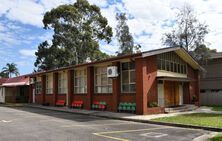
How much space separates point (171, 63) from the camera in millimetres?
26000

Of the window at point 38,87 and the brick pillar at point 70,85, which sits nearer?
the brick pillar at point 70,85

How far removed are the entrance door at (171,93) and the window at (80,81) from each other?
7.35 metres

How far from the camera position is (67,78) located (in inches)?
1196

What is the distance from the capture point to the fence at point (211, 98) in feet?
115

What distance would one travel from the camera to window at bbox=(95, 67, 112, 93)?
2484cm

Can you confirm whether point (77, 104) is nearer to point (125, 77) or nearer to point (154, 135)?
point (125, 77)

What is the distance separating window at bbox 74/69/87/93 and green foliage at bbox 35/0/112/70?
712 inches

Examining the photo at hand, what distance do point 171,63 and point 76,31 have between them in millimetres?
23462

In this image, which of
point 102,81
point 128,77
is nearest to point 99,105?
point 102,81

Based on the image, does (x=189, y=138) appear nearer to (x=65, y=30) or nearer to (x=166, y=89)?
(x=166, y=89)

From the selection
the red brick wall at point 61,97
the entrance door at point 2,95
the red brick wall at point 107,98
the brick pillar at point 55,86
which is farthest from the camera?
the entrance door at point 2,95

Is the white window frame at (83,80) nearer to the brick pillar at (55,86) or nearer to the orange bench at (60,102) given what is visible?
Answer: the orange bench at (60,102)

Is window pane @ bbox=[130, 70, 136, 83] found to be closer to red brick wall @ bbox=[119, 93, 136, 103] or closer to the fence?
red brick wall @ bbox=[119, 93, 136, 103]

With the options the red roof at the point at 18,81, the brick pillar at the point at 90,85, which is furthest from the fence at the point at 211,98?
the red roof at the point at 18,81
